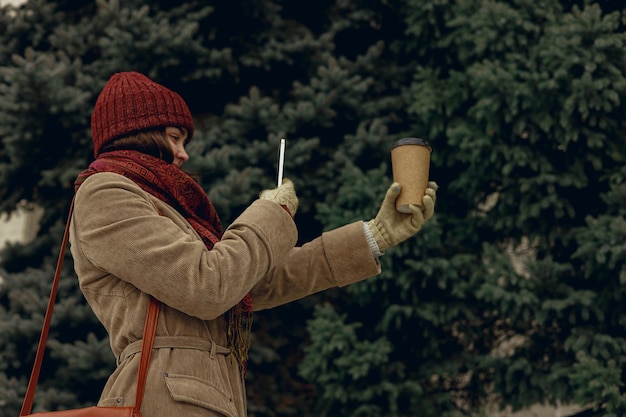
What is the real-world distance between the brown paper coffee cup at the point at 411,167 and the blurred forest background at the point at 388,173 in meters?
2.02

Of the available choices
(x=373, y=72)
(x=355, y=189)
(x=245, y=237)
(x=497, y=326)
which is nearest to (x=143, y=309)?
(x=245, y=237)

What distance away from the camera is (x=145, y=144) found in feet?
8.16

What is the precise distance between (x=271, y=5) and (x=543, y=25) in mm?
1761

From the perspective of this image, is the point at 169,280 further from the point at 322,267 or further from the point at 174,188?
the point at 322,267

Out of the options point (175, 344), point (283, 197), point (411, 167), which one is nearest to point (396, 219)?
point (411, 167)

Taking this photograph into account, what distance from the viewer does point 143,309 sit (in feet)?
7.47

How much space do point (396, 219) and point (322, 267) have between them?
0.31 meters

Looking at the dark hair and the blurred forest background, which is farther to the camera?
the blurred forest background

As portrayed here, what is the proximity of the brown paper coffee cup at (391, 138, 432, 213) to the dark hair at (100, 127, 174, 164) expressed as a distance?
70 cm

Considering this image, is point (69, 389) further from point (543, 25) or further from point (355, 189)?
point (543, 25)

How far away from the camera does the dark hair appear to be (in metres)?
2.48

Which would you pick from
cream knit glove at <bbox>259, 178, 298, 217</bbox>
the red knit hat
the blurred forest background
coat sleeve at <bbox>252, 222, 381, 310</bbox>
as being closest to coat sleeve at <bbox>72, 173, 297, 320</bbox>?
cream knit glove at <bbox>259, 178, 298, 217</bbox>

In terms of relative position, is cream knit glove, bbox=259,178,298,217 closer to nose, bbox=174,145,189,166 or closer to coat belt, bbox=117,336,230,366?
nose, bbox=174,145,189,166

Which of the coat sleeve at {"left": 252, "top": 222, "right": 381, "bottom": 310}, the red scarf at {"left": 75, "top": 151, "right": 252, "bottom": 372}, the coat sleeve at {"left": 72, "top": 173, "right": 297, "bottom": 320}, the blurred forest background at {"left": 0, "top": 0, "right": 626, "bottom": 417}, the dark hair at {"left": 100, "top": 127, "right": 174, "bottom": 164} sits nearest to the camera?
the coat sleeve at {"left": 72, "top": 173, "right": 297, "bottom": 320}
